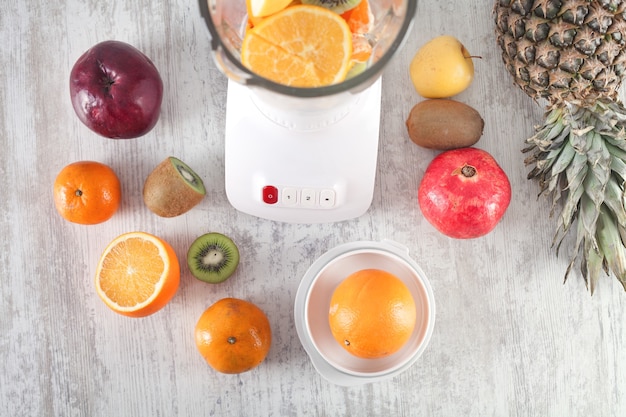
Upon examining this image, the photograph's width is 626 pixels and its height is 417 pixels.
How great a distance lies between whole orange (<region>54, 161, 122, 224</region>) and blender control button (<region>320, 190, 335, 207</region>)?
426 mm

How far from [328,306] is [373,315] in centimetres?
18

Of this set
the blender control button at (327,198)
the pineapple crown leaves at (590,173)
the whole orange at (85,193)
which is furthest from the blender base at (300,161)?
the pineapple crown leaves at (590,173)

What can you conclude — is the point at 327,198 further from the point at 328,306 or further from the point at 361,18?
the point at 361,18

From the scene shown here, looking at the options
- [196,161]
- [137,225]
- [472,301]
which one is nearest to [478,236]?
[472,301]

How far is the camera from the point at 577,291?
1257 millimetres

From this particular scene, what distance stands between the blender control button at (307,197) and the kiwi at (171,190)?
21 centimetres

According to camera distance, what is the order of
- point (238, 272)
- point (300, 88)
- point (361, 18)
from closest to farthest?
point (300, 88) → point (361, 18) → point (238, 272)

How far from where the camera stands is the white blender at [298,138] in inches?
33.4

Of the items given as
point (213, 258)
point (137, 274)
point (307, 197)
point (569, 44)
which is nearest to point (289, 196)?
point (307, 197)

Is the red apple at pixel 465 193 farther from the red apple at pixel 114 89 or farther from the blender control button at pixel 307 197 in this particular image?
the red apple at pixel 114 89

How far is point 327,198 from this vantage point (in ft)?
3.67

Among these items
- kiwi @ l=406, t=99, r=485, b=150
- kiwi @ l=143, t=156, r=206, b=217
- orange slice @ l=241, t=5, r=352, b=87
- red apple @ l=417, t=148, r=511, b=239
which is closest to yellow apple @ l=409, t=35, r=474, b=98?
kiwi @ l=406, t=99, r=485, b=150

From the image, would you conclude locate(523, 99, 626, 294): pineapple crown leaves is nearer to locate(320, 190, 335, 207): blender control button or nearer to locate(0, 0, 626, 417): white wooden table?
locate(0, 0, 626, 417): white wooden table

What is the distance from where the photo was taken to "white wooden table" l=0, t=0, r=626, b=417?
4.03 feet
